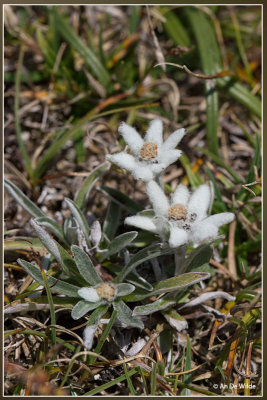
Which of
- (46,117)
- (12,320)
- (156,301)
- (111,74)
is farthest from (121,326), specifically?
(111,74)

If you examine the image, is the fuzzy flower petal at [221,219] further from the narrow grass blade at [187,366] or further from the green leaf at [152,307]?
the narrow grass blade at [187,366]

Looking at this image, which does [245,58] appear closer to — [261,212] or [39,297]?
[261,212]

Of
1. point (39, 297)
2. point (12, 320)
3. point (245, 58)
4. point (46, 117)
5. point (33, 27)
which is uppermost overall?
point (33, 27)

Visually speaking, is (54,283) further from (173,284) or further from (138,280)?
(173,284)

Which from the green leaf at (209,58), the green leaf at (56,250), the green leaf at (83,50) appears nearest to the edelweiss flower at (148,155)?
the green leaf at (56,250)

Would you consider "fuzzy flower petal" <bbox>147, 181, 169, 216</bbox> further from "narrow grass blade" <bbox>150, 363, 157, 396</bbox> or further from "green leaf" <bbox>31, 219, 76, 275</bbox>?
"narrow grass blade" <bbox>150, 363, 157, 396</bbox>

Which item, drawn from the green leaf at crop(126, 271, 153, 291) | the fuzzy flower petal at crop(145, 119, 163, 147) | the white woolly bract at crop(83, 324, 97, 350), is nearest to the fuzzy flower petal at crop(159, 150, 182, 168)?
the fuzzy flower petal at crop(145, 119, 163, 147)
